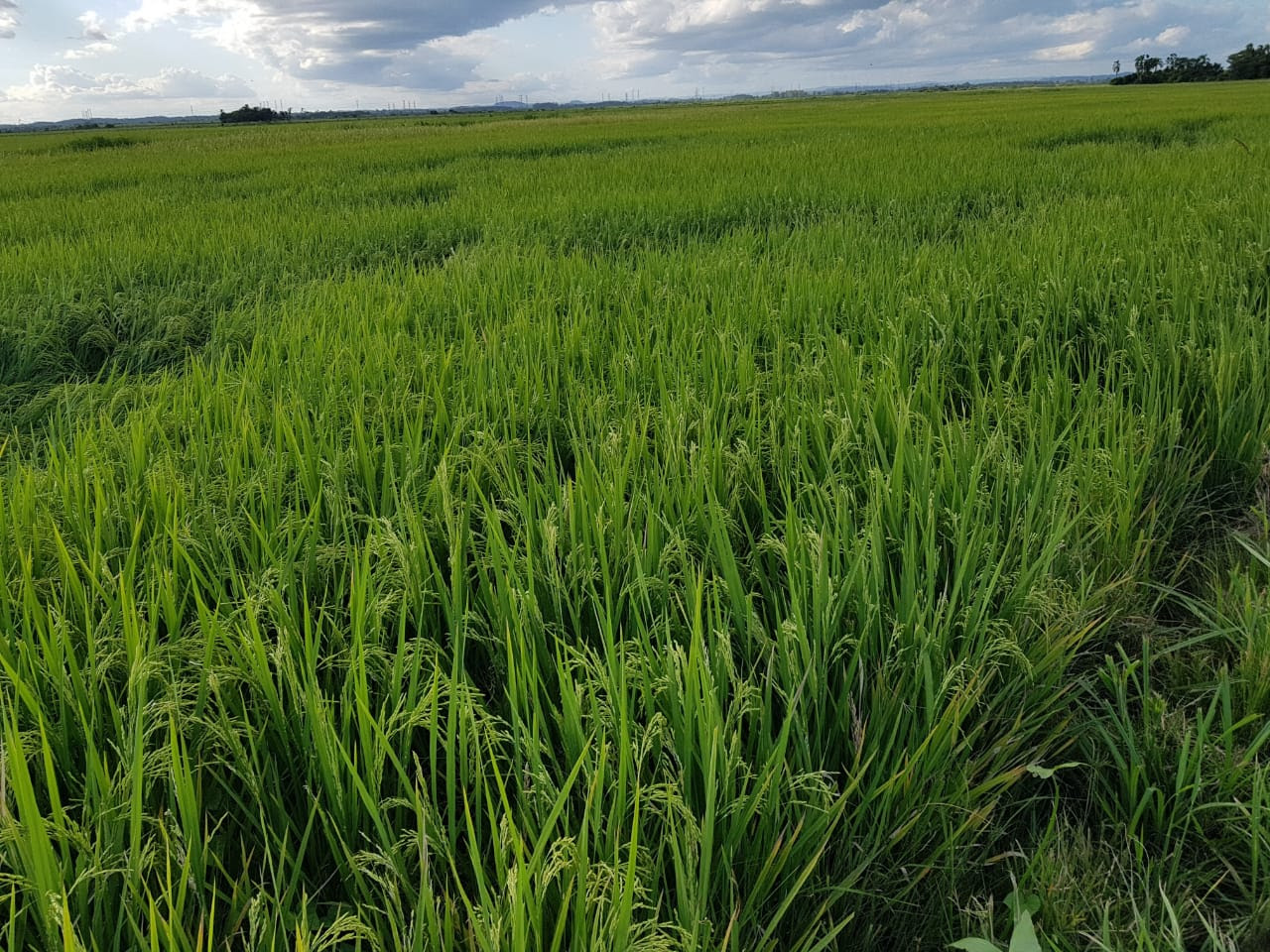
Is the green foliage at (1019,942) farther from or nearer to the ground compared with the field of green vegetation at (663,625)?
nearer to the ground

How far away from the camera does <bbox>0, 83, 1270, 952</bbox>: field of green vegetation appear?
2.85 ft

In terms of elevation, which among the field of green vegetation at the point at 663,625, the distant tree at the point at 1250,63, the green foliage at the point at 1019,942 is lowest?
the green foliage at the point at 1019,942

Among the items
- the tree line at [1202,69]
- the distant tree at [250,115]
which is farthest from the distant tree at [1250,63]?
the distant tree at [250,115]

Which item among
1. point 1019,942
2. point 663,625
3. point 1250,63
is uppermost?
point 1250,63

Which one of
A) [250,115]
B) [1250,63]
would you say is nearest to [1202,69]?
[1250,63]

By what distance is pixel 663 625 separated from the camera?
4.03 feet

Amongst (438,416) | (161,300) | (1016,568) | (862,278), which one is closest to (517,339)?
(438,416)

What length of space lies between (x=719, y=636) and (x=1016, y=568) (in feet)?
2.61

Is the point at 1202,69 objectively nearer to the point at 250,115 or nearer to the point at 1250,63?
the point at 1250,63

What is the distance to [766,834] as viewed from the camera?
3.06 feet

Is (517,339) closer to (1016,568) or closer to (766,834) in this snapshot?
(1016,568)

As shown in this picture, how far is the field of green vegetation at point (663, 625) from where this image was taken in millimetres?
867

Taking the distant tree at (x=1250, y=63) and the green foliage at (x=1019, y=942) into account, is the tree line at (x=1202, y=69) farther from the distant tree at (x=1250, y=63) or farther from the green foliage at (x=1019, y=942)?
the green foliage at (x=1019, y=942)

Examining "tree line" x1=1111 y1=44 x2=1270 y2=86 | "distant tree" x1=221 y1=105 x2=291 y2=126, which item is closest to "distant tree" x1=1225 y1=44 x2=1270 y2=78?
"tree line" x1=1111 y1=44 x2=1270 y2=86
